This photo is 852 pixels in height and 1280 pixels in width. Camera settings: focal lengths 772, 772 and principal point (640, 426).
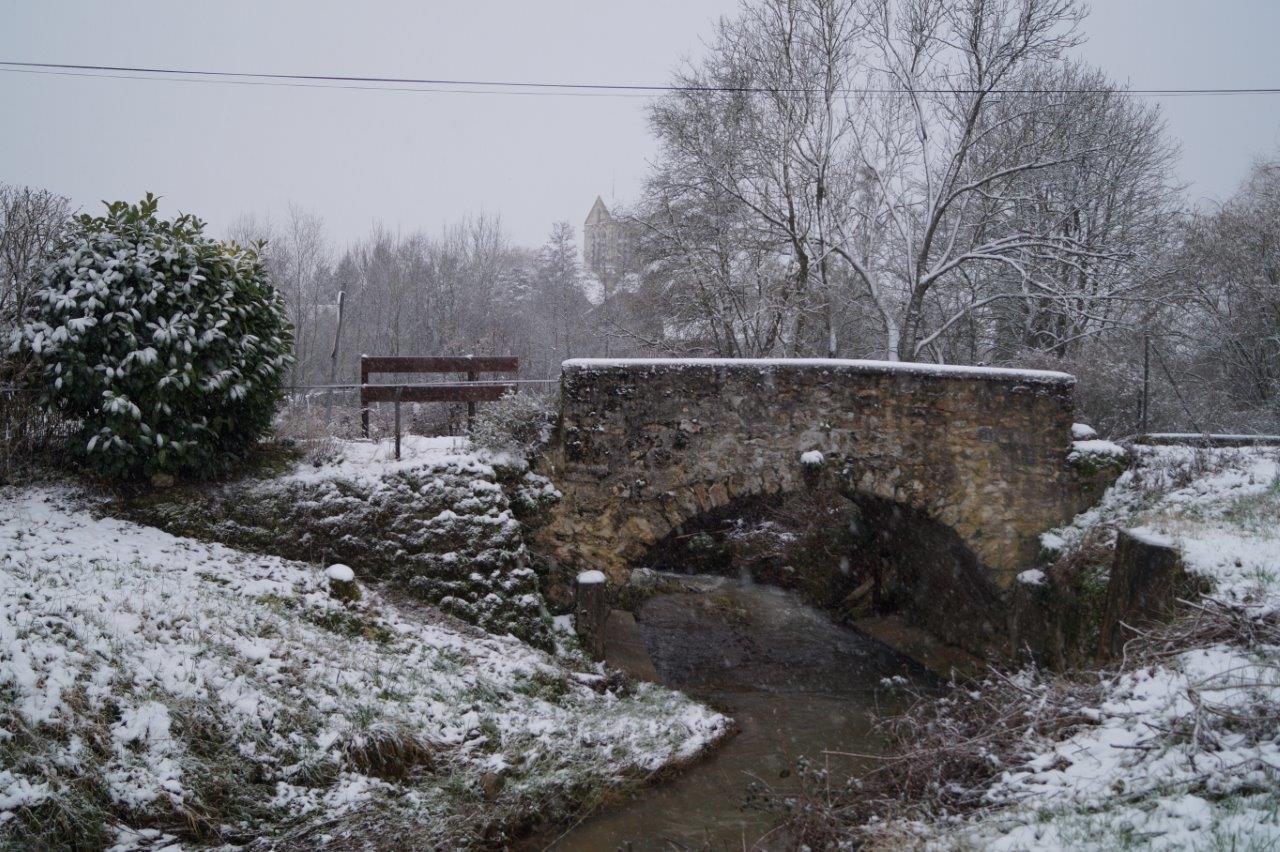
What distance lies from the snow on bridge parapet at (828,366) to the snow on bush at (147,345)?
322cm

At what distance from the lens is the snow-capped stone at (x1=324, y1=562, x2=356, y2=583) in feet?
22.0

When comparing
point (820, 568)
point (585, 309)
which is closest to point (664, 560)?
point (820, 568)

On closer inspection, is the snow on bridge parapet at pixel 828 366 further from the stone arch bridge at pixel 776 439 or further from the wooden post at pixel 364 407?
the wooden post at pixel 364 407

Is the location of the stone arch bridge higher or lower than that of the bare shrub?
higher

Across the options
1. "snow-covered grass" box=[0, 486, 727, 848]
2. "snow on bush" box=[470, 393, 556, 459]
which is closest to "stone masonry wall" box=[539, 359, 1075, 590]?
"snow on bush" box=[470, 393, 556, 459]

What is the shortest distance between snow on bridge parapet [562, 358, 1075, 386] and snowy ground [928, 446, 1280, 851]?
3.15 meters

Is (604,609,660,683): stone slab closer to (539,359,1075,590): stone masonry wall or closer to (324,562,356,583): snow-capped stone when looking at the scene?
(539,359,1075,590): stone masonry wall

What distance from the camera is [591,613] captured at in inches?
305

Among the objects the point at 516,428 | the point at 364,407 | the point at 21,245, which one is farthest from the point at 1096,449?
the point at 21,245

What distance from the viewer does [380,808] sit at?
16.1ft

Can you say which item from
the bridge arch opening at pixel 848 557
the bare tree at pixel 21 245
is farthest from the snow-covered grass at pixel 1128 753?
the bare tree at pixel 21 245

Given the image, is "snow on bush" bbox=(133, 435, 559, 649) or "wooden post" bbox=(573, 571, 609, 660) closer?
"snow on bush" bbox=(133, 435, 559, 649)

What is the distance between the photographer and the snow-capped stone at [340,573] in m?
6.72

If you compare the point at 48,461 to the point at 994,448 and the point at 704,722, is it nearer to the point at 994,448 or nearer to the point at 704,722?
the point at 704,722
